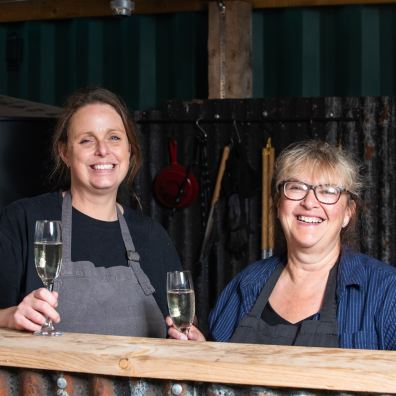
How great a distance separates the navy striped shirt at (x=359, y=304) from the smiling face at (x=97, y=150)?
1.92 ft

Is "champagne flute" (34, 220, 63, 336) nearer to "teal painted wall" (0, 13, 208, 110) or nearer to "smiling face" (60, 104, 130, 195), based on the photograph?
"smiling face" (60, 104, 130, 195)

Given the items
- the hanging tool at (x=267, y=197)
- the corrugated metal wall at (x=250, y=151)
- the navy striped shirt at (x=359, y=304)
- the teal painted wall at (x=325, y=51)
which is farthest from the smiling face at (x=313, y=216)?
the teal painted wall at (x=325, y=51)

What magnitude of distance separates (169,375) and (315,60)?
3575 millimetres

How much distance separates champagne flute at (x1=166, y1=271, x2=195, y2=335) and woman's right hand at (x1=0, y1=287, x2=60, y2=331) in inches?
12.4

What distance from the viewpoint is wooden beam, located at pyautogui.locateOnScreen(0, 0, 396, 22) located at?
17.1 ft

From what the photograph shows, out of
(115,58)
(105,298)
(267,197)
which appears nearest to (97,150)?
(105,298)

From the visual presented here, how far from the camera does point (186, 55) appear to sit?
555cm

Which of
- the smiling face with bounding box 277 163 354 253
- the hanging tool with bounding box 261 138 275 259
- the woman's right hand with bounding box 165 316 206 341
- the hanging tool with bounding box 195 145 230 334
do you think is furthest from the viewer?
the hanging tool with bounding box 195 145 230 334

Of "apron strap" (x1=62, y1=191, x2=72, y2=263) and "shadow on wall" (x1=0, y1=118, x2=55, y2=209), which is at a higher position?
"shadow on wall" (x1=0, y1=118, x2=55, y2=209)

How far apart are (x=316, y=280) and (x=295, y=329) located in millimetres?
210

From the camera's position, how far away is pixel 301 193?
281 centimetres

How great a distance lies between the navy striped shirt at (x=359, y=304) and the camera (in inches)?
103

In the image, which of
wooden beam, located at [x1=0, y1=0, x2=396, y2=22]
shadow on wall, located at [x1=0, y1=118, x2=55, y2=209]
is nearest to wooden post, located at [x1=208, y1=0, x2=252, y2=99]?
wooden beam, located at [x1=0, y1=0, x2=396, y2=22]

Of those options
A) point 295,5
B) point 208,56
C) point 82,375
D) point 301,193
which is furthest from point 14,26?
point 82,375
